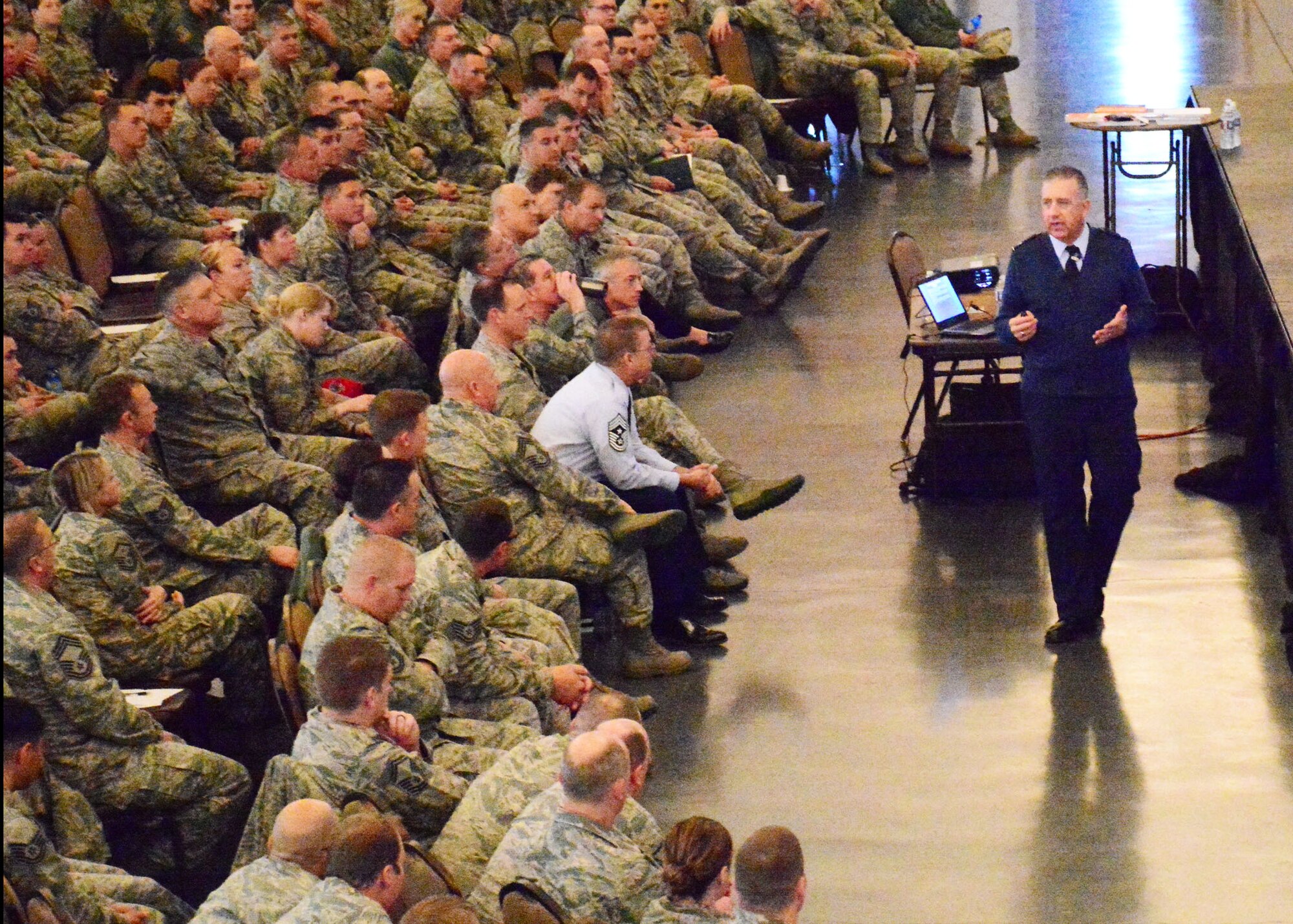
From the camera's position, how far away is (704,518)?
6.71 meters

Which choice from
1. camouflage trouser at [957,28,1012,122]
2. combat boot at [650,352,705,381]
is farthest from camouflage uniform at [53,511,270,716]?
camouflage trouser at [957,28,1012,122]

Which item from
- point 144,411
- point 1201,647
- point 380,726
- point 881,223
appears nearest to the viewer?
point 380,726

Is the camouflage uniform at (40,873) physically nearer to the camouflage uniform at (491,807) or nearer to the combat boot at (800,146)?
the camouflage uniform at (491,807)

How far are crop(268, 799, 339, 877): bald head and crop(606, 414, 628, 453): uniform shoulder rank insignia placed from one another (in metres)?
2.40

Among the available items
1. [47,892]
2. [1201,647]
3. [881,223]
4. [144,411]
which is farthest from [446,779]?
[881,223]

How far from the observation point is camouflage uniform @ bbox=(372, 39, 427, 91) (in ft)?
31.5

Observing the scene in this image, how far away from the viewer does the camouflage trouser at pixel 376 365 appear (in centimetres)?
665

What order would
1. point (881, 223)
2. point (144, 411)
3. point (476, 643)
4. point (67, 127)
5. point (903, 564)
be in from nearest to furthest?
point (476, 643) → point (144, 411) → point (903, 564) → point (67, 127) → point (881, 223)

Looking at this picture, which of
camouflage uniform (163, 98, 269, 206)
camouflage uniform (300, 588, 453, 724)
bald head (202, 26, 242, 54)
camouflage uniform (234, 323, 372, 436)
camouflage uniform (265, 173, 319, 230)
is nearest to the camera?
camouflage uniform (300, 588, 453, 724)

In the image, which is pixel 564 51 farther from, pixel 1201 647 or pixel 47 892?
pixel 47 892

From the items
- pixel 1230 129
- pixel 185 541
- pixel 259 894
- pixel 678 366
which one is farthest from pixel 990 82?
pixel 259 894

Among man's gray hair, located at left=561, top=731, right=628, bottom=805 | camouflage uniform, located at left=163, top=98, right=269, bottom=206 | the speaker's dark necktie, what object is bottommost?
man's gray hair, located at left=561, top=731, right=628, bottom=805

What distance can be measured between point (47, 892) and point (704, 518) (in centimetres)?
347

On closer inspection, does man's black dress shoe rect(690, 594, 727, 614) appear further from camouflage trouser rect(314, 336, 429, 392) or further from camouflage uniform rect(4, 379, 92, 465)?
camouflage uniform rect(4, 379, 92, 465)
